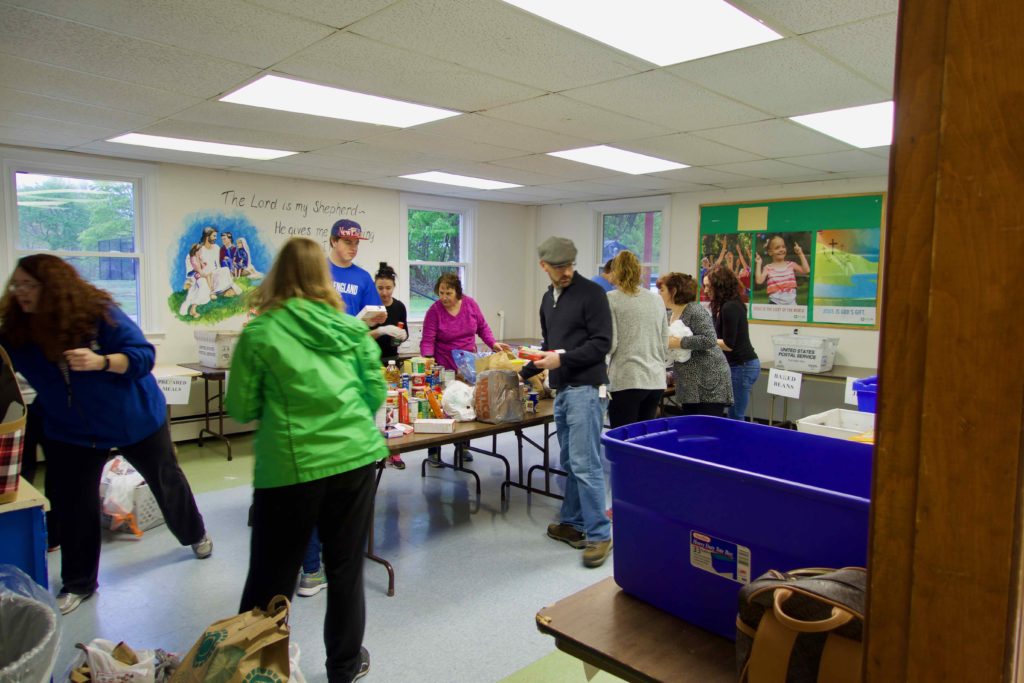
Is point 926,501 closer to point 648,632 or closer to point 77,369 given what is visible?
point 648,632

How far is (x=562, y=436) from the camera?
3523mm

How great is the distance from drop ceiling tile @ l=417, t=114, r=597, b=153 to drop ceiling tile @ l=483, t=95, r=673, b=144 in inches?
3.8

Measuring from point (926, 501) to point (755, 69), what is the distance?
2.54 m

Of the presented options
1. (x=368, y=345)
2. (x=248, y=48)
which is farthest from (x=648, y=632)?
(x=248, y=48)

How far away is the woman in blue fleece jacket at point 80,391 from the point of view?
2.45 metres

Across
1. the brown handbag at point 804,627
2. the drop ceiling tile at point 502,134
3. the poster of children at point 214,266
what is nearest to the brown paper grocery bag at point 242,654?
the brown handbag at point 804,627

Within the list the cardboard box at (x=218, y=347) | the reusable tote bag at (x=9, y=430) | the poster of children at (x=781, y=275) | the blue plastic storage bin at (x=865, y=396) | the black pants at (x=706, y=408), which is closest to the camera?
the reusable tote bag at (x=9, y=430)

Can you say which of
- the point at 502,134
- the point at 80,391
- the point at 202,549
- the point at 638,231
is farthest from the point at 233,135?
the point at 638,231

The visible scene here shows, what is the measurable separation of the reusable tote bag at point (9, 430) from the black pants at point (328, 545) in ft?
2.22

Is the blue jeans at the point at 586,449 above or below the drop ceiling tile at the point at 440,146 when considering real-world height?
below

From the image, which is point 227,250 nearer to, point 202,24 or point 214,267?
point 214,267

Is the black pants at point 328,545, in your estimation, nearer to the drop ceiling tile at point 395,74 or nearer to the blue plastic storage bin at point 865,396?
the drop ceiling tile at point 395,74

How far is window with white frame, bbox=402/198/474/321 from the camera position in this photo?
722 cm

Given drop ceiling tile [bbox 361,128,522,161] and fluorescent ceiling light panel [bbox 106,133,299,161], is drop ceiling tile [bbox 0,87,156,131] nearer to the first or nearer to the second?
fluorescent ceiling light panel [bbox 106,133,299,161]
